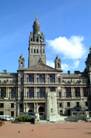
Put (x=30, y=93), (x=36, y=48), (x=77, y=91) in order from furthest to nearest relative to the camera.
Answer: (x=36, y=48), (x=77, y=91), (x=30, y=93)

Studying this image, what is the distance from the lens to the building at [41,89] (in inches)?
4016

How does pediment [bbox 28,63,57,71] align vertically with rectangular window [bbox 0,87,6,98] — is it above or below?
above

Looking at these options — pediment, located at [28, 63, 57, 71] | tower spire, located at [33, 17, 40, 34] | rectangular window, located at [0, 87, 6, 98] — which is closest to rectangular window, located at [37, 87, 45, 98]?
pediment, located at [28, 63, 57, 71]

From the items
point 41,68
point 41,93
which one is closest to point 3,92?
point 41,93

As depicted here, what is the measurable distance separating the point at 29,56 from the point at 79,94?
28476 millimetres

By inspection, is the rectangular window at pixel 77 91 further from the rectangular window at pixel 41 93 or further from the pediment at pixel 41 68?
the rectangular window at pixel 41 93

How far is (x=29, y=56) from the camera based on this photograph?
12406 cm

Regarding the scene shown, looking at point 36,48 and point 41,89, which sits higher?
point 36,48

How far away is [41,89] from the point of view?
10356 centimetres

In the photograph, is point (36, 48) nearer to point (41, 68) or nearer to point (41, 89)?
point (41, 68)

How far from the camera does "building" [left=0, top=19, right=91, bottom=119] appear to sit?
102m

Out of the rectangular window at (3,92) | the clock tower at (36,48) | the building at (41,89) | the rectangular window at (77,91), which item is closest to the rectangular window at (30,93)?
the building at (41,89)

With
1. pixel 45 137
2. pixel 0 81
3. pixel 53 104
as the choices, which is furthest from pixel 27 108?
pixel 45 137

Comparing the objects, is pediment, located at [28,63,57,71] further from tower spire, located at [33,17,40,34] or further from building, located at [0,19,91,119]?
tower spire, located at [33,17,40,34]
